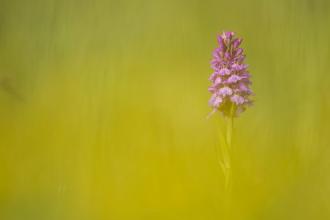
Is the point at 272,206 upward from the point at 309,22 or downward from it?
downward

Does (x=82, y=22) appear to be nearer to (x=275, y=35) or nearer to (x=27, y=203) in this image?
(x=275, y=35)

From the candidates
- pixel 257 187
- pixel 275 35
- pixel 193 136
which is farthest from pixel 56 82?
pixel 257 187

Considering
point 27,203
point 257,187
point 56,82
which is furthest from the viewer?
point 56,82

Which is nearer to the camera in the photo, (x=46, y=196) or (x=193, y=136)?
(x=46, y=196)

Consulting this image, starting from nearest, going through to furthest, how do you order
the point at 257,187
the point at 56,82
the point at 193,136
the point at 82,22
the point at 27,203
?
the point at 257,187
the point at 27,203
the point at 193,136
the point at 56,82
the point at 82,22

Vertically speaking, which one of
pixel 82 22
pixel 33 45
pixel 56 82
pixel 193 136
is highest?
pixel 82 22

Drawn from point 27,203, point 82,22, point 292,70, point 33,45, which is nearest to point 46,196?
point 27,203

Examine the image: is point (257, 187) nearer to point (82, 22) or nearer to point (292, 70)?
point (292, 70)
